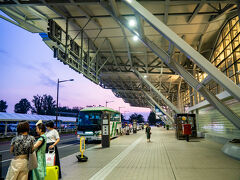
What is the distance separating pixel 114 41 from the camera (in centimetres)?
1681

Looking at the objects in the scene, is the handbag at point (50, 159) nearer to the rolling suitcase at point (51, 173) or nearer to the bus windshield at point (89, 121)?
the rolling suitcase at point (51, 173)

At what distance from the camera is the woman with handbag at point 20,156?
339 cm

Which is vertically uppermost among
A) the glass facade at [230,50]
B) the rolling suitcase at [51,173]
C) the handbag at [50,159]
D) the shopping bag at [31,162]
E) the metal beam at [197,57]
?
the glass facade at [230,50]

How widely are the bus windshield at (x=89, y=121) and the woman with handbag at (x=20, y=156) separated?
1228 cm

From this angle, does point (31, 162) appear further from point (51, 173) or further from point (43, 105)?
point (43, 105)

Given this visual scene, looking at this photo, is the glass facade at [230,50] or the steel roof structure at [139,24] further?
the glass facade at [230,50]

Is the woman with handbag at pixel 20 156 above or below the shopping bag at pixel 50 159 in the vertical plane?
above

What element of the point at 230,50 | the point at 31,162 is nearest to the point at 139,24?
the point at 31,162

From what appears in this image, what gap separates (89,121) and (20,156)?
12.8 metres

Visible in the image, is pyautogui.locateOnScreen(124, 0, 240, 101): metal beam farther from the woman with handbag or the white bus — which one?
the white bus

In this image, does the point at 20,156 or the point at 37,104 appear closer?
the point at 20,156

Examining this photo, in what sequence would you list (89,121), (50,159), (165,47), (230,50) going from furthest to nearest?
(165,47)
(89,121)
(230,50)
(50,159)

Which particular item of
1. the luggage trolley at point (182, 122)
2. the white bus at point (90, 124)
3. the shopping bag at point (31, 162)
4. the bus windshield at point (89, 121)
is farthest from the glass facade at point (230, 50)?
the shopping bag at point (31, 162)

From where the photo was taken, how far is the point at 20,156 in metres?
3.49
